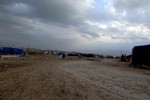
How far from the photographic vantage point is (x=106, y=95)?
1107 cm

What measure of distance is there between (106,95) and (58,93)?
246 cm

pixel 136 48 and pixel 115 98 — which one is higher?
pixel 136 48

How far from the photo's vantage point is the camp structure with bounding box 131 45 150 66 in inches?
1422

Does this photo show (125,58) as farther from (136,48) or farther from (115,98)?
(115,98)

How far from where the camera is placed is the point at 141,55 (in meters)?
37.8

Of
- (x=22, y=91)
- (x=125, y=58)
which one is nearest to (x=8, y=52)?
(x=125, y=58)

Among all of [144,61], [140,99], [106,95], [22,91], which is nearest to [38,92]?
[22,91]

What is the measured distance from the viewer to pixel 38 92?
11.5 metres

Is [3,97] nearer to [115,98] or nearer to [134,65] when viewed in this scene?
[115,98]

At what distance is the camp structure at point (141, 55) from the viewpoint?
36125 mm

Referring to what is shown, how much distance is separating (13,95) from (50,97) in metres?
2.01

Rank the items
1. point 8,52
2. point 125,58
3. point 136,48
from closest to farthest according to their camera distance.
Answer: point 136,48 → point 125,58 → point 8,52

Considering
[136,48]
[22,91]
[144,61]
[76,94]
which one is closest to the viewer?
→ [76,94]

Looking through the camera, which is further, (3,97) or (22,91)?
(22,91)
